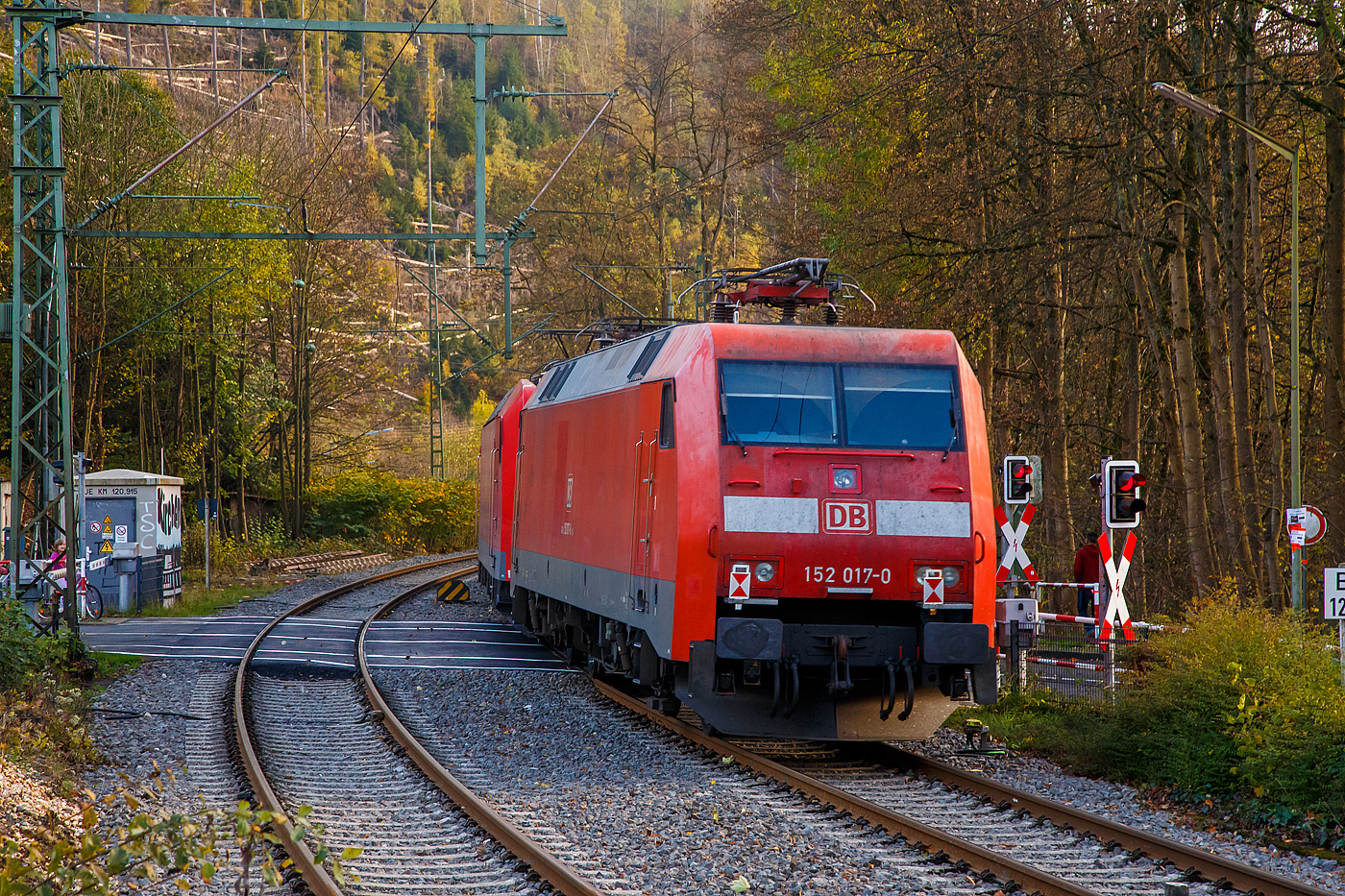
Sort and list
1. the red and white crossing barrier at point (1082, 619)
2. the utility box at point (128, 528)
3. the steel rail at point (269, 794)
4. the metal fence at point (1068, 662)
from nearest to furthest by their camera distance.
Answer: the steel rail at point (269, 794) → the metal fence at point (1068, 662) → the red and white crossing barrier at point (1082, 619) → the utility box at point (128, 528)

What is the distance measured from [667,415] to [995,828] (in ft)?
13.4

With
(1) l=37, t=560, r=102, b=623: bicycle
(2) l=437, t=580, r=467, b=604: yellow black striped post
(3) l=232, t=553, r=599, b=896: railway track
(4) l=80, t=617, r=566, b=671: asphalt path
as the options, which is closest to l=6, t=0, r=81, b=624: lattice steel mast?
(4) l=80, t=617, r=566, b=671: asphalt path

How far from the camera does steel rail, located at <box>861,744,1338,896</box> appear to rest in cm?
682

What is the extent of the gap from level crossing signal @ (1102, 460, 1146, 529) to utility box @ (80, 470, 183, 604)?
659 inches

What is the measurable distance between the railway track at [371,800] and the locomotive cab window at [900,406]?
3996 mm

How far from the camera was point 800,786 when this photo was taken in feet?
31.2

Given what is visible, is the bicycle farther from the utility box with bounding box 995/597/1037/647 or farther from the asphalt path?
the utility box with bounding box 995/597/1037/647

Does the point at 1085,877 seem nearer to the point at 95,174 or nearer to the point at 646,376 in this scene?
the point at 646,376

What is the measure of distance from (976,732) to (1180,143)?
10.1 m

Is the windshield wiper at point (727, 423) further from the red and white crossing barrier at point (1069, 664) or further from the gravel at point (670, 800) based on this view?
the red and white crossing barrier at point (1069, 664)

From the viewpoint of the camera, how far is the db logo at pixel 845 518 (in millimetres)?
10211

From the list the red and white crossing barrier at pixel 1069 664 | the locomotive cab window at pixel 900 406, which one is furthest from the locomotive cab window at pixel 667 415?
the red and white crossing barrier at pixel 1069 664

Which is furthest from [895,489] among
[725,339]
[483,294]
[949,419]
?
[483,294]

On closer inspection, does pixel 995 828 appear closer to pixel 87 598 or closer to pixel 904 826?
pixel 904 826
